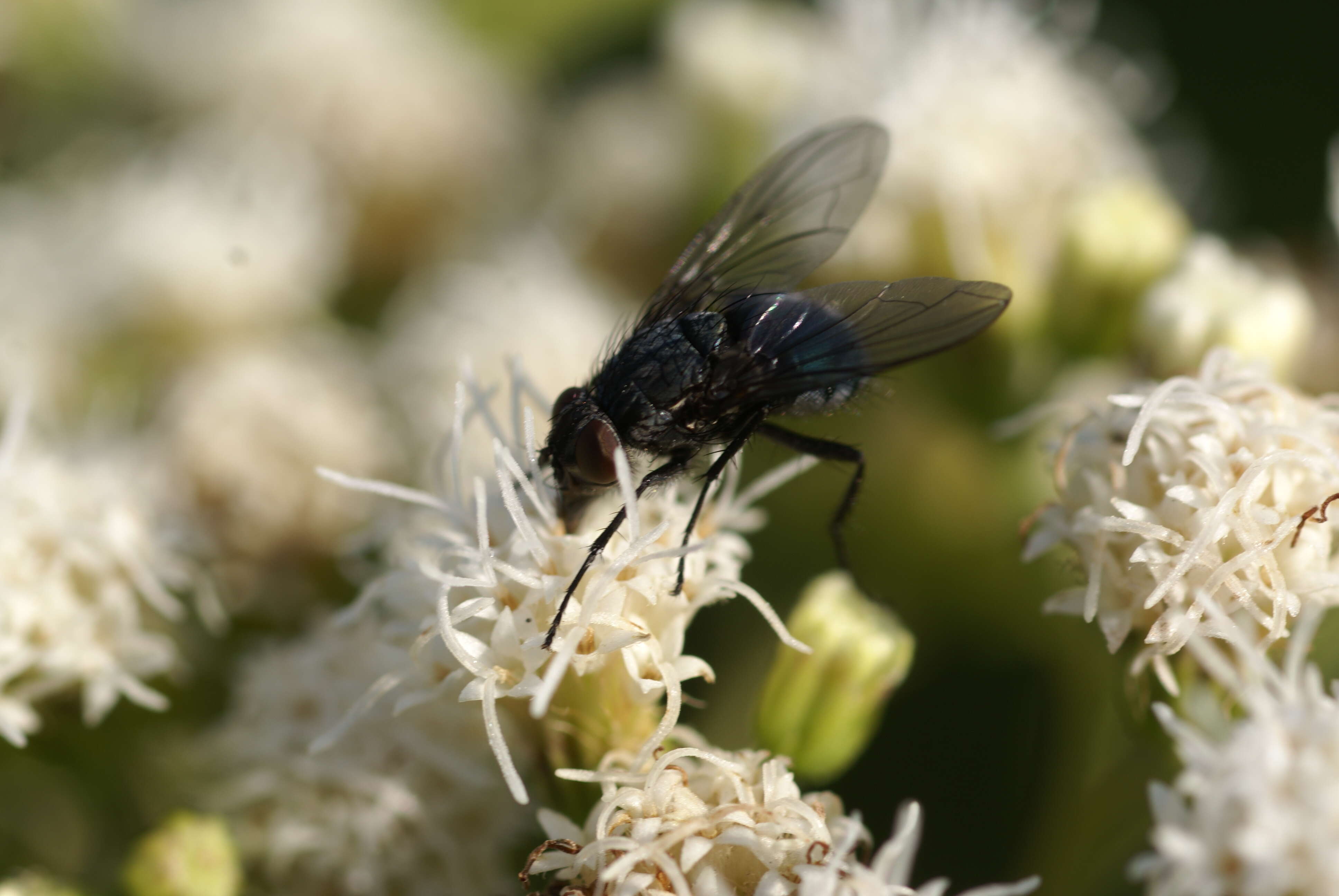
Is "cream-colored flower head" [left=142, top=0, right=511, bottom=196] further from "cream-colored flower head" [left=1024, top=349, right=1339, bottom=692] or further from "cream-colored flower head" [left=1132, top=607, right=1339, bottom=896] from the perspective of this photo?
"cream-colored flower head" [left=1132, top=607, right=1339, bottom=896]

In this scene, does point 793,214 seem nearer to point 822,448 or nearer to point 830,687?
point 822,448

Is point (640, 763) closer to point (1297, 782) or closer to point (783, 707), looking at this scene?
point (783, 707)

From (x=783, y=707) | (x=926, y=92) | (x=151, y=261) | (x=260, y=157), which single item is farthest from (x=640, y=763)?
(x=260, y=157)

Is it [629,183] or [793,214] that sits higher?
[793,214]

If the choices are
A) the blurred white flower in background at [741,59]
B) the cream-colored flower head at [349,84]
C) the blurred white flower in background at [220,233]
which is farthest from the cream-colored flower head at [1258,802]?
the cream-colored flower head at [349,84]

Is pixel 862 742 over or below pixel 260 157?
over

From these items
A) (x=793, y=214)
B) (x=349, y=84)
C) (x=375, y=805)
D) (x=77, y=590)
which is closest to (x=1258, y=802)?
(x=375, y=805)
